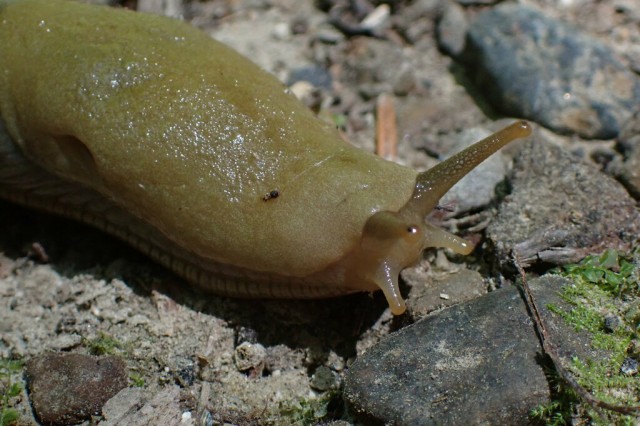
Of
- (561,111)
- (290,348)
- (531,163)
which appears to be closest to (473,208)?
(531,163)

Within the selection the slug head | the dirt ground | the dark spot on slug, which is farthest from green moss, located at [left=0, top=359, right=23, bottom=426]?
the slug head

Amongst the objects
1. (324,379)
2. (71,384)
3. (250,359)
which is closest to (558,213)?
(324,379)

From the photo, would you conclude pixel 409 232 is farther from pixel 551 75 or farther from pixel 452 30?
pixel 452 30

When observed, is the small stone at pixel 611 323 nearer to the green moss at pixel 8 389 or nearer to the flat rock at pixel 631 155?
the flat rock at pixel 631 155

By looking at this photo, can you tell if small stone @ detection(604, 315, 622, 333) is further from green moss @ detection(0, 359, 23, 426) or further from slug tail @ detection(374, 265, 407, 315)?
green moss @ detection(0, 359, 23, 426)

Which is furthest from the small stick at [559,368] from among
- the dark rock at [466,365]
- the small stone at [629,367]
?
the small stone at [629,367]

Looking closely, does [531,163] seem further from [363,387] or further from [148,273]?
[148,273]
